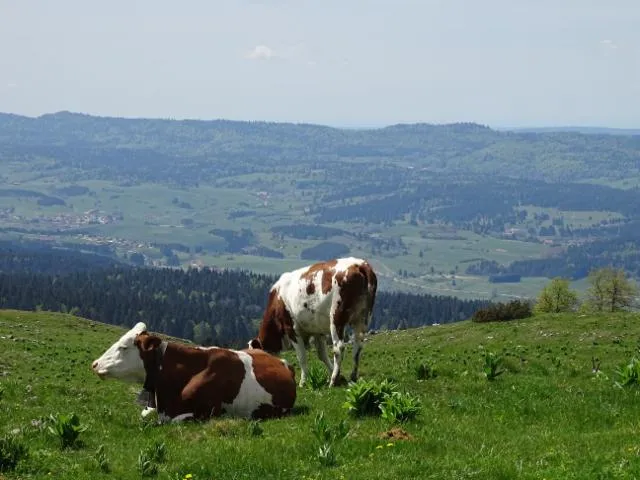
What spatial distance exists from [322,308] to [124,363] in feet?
22.3

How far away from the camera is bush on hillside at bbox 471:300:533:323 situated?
67688 millimetres

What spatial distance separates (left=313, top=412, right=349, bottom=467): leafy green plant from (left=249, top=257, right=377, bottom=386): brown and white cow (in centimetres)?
778

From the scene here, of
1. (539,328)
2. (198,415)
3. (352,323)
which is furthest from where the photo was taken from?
(539,328)

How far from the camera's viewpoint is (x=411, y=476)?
11859 mm

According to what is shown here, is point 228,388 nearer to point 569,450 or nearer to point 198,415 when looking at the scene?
point 198,415

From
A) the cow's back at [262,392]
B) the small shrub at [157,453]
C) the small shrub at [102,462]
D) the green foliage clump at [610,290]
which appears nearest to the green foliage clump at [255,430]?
the cow's back at [262,392]

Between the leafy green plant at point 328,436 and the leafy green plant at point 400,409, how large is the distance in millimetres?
1489

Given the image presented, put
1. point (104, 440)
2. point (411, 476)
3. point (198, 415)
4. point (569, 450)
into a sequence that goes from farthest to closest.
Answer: point (198, 415) < point (104, 440) < point (569, 450) < point (411, 476)

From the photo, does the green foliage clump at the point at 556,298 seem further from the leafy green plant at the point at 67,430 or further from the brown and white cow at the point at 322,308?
the leafy green plant at the point at 67,430

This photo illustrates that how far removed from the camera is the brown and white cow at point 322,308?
22.5 meters

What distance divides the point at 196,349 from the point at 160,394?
1411mm

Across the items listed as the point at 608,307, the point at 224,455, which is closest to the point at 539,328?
the point at 224,455

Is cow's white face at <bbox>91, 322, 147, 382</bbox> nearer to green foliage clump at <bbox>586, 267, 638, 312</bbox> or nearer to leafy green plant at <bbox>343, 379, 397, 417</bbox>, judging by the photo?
leafy green plant at <bbox>343, 379, 397, 417</bbox>

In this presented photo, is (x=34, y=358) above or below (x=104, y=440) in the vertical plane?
below
